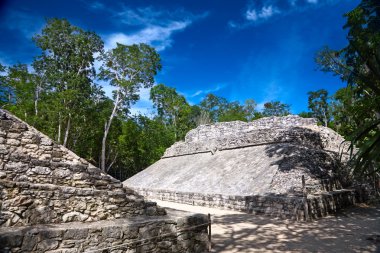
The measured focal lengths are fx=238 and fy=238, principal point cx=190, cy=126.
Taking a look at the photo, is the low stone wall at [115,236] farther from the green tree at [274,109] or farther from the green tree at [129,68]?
the green tree at [274,109]

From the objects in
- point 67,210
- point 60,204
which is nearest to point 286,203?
point 67,210

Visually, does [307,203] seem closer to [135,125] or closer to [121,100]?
[121,100]

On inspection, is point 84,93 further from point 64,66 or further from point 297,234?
point 297,234

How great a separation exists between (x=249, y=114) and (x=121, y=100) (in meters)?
30.8

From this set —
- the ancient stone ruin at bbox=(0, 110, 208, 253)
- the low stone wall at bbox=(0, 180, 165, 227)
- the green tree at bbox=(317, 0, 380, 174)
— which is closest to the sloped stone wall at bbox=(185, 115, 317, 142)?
the green tree at bbox=(317, 0, 380, 174)

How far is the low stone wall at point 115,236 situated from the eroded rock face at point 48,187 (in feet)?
0.79

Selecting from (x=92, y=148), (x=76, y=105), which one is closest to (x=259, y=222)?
(x=76, y=105)

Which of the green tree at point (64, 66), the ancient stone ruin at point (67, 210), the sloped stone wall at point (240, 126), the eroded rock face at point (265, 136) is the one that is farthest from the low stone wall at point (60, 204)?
the green tree at point (64, 66)

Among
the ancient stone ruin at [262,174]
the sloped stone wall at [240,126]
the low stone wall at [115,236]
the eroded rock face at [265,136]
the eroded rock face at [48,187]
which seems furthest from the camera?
the sloped stone wall at [240,126]

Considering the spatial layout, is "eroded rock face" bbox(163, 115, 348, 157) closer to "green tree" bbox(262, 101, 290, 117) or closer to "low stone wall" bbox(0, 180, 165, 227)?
"low stone wall" bbox(0, 180, 165, 227)

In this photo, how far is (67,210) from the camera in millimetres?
3918

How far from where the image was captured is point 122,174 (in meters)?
33.2

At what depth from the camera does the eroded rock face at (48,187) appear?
3.54 m

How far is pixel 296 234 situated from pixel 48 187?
218 inches
